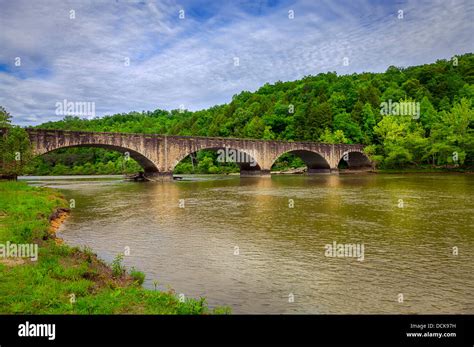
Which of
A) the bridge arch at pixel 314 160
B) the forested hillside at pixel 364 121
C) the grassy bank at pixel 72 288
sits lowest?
the grassy bank at pixel 72 288

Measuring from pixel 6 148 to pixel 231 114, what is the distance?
10344cm

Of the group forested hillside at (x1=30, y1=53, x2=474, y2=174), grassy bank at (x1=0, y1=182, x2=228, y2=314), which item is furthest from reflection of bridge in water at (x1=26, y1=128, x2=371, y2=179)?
grassy bank at (x1=0, y1=182, x2=228, y2=314)

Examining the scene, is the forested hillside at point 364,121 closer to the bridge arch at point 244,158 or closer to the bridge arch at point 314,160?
the bridge arch at point 314,160

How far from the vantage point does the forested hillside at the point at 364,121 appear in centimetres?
7856

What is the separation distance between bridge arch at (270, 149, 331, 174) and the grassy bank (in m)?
72.1

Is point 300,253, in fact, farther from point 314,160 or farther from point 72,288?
point 314,160

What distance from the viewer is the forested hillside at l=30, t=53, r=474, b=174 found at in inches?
3093

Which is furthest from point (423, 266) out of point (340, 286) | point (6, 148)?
point (6, 148)

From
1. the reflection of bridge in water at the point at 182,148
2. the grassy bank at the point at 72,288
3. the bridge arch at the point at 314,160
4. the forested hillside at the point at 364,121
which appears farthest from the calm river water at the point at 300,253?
the bridge arch at the point at 314,160

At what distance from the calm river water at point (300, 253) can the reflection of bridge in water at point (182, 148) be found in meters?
28.3

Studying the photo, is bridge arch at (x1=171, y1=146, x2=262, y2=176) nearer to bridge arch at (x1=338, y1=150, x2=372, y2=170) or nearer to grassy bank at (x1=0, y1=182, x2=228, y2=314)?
bridge arch at (x1=338, y1=150, x2=372, y2=170)

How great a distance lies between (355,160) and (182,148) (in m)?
53.6

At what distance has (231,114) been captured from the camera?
137375 mm
